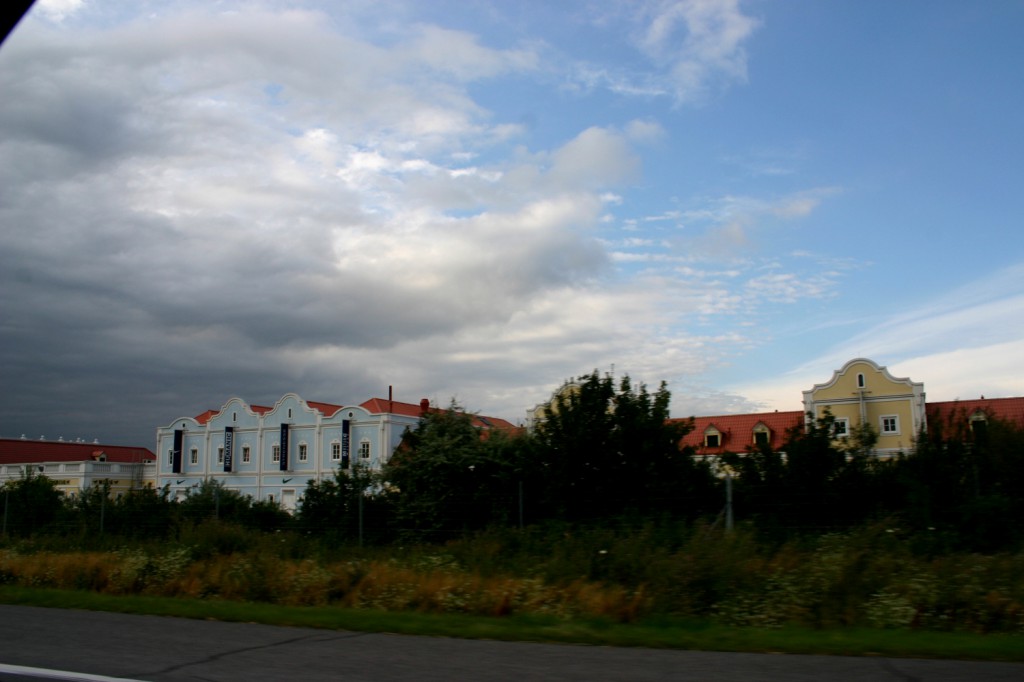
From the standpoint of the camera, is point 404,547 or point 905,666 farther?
point 404,547

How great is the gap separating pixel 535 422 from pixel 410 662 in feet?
40.4

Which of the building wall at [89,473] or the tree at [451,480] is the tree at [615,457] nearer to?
the tree at [451,480]

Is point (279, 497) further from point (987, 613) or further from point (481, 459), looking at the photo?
point (987, 613)

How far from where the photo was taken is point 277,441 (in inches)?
2771

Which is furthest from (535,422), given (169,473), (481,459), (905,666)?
(169,473)

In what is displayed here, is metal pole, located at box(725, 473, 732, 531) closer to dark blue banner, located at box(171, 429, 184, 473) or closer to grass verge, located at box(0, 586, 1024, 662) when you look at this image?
grass verge, located at box(0, 586, 1024, 662)

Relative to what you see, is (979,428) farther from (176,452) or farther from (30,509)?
(176,452)

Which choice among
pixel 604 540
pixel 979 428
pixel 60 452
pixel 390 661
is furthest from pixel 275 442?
pixel 390 661

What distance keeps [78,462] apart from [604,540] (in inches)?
2717

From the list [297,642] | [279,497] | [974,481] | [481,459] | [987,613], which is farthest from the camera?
[279,497]

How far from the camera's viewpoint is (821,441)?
55.7ft

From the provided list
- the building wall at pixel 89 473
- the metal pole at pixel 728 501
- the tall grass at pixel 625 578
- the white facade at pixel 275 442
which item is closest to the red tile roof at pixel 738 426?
the white facade at pixel 275 442

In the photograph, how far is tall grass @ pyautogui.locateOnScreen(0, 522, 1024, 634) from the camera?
10.6 meters

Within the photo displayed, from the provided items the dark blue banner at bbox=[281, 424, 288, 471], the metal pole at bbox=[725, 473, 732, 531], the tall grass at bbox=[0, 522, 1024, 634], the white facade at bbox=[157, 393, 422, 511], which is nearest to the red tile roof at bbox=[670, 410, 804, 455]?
the white facade at bbox=[157, 393, 422, 511]
